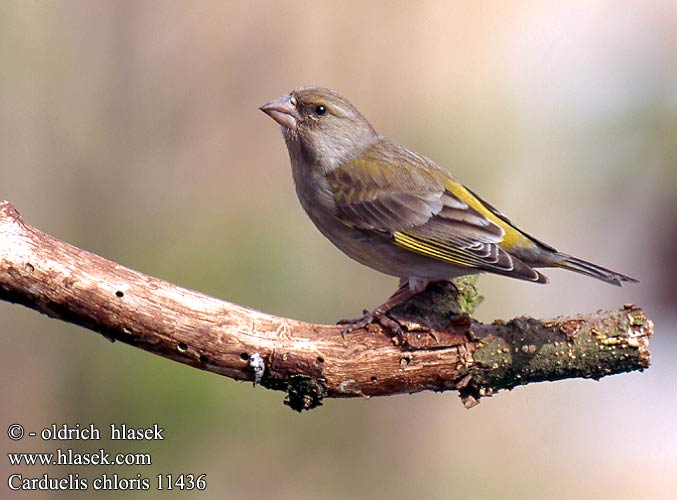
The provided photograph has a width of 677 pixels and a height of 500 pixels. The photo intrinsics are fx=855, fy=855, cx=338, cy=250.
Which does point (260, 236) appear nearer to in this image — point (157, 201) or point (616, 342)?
point (157, 201)

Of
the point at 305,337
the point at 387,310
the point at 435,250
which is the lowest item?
the point at 305,337

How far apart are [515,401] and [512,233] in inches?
151

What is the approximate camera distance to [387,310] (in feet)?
13.1

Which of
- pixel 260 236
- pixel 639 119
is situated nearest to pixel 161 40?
pixel 260 236

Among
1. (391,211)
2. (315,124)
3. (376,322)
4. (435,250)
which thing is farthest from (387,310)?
(315,124)

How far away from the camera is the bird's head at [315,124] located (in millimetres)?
4766

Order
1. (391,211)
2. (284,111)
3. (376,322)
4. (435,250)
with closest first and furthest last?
(376,322) < (435,250) < (391,211) < (284,111)

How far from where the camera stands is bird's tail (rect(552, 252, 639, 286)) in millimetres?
3920

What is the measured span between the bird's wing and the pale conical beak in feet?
1.30

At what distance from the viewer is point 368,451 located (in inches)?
262

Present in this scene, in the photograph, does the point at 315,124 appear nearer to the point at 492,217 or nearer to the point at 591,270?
the point at 492,217

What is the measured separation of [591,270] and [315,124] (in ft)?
5.69

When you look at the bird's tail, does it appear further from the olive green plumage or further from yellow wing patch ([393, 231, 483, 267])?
yellow wing patch ([393, 231, 483, 267])

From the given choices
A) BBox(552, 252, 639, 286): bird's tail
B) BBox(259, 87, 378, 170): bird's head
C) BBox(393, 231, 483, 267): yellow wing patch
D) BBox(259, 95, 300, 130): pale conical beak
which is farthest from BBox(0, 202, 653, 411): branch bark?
BBox(259, 95, 300, 130): pale conical beak
